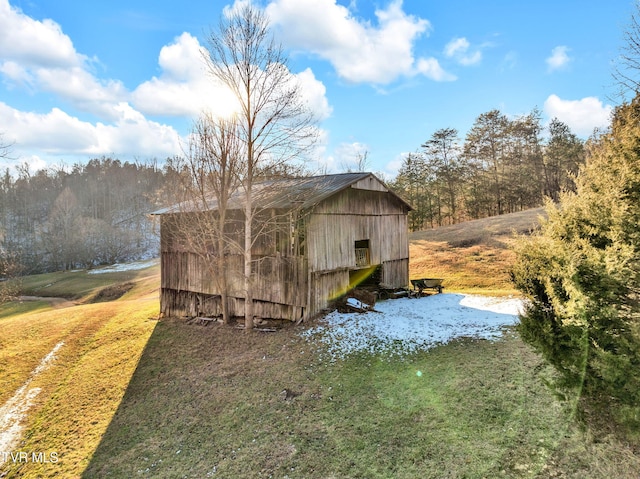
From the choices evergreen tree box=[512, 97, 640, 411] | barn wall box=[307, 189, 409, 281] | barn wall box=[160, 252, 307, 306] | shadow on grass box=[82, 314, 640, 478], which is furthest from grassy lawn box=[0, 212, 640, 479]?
barn wall box=[307, 189, 409, 281]

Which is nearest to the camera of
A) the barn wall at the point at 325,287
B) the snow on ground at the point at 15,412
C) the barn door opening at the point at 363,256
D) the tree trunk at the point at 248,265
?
the snow on ground at the point at 15,412

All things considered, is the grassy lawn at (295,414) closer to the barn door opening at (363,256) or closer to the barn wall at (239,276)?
the barn wall at (239,276)

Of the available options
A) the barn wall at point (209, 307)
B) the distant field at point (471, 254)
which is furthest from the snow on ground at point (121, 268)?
the distant field at point (471, 254)

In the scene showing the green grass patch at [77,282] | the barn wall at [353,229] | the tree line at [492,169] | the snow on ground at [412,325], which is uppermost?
the tree line at [492,169]

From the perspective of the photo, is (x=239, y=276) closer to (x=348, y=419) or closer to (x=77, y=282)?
(x=348, y=419)

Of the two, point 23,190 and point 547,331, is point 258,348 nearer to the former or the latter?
point 547,331

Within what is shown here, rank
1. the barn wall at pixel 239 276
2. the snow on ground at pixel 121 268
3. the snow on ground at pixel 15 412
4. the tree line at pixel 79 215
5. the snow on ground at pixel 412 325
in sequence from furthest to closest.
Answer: the tree line at pixel 79 215, the snow on ground at pixel 121 268, the barn wall at pixel 239 276, the snow on ground at pixel 412 325, the snow on ground at pixel 15 412

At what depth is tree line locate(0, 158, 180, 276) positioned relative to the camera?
5272 cm

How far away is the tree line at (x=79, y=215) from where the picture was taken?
52.7 meters

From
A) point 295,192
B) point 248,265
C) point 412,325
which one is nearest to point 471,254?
point 412,325

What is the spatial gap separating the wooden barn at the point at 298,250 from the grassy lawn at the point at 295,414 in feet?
6.34

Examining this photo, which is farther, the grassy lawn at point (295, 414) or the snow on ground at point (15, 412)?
the snow on ground at point (15, 412)

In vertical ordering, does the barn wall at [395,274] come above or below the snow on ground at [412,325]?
above

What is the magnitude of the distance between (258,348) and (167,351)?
12.4 ft
